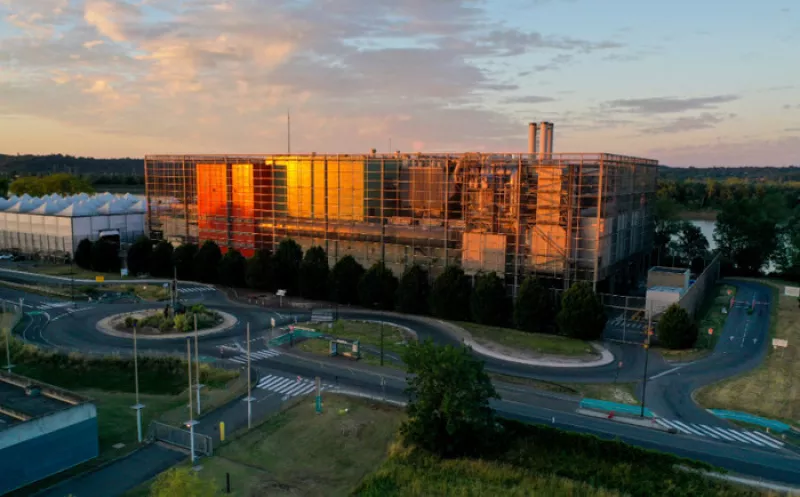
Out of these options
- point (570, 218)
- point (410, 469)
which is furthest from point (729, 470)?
point (570, 218)

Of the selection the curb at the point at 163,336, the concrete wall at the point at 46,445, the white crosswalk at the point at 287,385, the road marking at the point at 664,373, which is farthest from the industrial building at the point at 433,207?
the concrete wall at the point at 46,445

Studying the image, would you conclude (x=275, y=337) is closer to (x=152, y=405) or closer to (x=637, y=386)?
(x=152, y=405)

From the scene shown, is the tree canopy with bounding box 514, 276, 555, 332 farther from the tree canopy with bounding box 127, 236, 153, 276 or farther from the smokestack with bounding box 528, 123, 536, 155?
the tree canopy with bounding box 127, 236, 153, 276

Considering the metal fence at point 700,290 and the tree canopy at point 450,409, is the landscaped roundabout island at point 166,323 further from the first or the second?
the metal fence at point 700,290

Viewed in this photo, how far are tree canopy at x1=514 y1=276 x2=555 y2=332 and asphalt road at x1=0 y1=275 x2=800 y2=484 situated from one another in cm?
Answer: 650

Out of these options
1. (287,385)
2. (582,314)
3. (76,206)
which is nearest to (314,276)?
(287,385)

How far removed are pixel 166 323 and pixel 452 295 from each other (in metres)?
26.2

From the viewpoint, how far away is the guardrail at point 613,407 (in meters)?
34.3

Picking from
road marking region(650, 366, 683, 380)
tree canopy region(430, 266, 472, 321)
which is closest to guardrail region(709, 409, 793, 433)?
road marking region(650, 366, 683, 380)

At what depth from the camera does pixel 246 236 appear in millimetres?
78812

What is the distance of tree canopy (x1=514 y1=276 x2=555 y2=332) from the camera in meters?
52.0

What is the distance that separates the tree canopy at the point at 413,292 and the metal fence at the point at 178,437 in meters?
29.8

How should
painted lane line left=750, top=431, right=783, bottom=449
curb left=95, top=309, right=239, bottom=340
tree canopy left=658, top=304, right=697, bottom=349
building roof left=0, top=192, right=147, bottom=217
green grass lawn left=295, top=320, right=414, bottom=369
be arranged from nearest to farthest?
painted lane line left=750, top=431, right=783, bottom=449 < green grass lawn left=295, top=320, right=414, bottom=369 < tree canopy left=658, top=304, right=697, bottom=349 < curb left=95, top=309, right=239, bottom=340 < building roof left=0, top=192, right=147, bottom=217

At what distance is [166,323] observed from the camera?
172 ft
